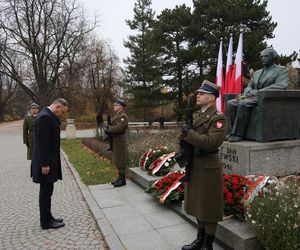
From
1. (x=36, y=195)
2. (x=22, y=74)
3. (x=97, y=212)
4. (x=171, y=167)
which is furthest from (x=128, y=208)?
(x=22, y=74)

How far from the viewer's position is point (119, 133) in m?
6.89

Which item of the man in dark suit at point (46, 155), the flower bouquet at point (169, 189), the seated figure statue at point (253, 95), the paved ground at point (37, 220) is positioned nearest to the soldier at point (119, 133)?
the paved ground at point (37, 220)

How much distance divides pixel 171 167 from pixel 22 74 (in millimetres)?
31294

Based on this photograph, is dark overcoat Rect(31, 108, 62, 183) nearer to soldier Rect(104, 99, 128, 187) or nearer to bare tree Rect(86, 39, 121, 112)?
soldier Rect(104, 99, 128, 187)

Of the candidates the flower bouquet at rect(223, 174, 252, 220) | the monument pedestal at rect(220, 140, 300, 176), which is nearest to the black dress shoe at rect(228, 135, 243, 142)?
→ the monument pedestal at rect(220, 140, 300, 176)

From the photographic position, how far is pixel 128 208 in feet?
18.1

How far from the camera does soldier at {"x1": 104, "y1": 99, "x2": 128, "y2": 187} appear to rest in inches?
266

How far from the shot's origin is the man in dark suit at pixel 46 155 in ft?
14.4

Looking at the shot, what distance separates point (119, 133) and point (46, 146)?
2.64m

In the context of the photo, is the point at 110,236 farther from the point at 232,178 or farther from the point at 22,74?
the point at 22,74

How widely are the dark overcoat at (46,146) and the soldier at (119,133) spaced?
221 centimetres

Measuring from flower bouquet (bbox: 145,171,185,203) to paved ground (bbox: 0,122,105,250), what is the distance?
1.28 metres

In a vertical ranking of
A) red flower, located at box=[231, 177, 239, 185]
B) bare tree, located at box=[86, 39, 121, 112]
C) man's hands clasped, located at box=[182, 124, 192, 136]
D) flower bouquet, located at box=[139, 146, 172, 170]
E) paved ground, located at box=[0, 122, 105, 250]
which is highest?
bare tree, located at box=[86, 39, 121, 112]

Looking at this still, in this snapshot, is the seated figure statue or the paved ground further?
the seated figure statue
